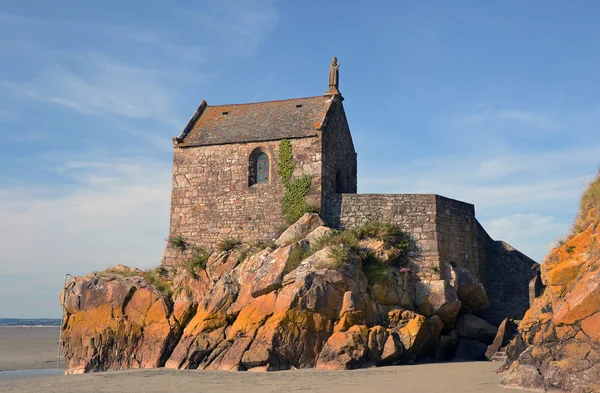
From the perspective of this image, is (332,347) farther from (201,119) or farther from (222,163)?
(201,119)

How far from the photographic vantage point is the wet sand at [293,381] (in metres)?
15.3

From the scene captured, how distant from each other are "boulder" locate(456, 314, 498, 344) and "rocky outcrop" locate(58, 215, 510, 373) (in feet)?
0.14

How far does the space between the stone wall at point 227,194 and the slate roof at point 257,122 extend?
368mm

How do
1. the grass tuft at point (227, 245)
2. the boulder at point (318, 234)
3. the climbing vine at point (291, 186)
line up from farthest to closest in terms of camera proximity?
1. the climbing vine at point (291, 186)
2. the grass tuft at point (227, 245)
3. the boulder at point (318, 234)

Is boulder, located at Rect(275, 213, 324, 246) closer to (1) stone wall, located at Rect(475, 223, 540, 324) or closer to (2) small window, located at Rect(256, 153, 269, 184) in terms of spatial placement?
(2) small window, located at Rect(256, 153, 269, 184)

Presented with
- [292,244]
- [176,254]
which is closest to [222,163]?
[176,254]

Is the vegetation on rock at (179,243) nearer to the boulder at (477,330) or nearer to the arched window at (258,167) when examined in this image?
the arched window at (258,167)

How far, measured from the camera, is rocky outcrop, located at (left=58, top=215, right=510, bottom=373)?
19688 mm

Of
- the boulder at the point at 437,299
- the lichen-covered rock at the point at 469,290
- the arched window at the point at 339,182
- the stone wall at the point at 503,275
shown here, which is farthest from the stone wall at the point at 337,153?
the stone wall at the point at 503,275

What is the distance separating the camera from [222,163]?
26453 mm

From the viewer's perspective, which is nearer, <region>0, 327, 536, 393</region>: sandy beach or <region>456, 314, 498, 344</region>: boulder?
<region>0, 327, 536, 393</region>: sandy beach

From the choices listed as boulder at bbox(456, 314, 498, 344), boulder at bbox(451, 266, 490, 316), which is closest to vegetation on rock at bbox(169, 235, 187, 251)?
boulder at bbox(451, 266, 490, 316)

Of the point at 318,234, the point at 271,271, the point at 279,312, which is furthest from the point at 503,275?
the point at 279,312

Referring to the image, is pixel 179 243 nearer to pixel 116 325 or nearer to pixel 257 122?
pixel 116 325
